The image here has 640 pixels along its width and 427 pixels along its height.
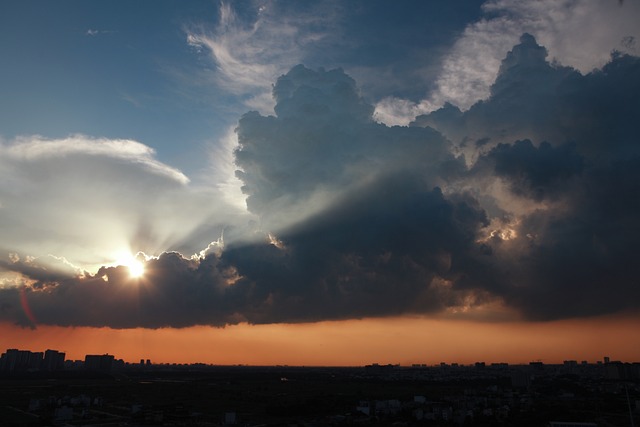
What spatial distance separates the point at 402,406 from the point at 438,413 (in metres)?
15.5

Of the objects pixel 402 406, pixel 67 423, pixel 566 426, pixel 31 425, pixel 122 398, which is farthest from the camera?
pixel 122 398

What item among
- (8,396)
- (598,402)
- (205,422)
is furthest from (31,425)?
(598,402)

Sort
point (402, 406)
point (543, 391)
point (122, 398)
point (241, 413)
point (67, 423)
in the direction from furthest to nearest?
point (543, 391) → point (122, 398) → point (402, 406) → point (241, 413) → point (67, 423)

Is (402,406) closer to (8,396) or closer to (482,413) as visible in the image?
(482,413)

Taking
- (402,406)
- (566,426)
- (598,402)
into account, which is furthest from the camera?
(598,402)

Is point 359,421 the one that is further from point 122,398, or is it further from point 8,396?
point 8,396

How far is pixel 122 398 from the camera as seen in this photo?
125m

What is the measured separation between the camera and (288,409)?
96750 millimetres

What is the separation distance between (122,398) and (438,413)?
8171cm

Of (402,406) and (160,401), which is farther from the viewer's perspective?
(160,401)

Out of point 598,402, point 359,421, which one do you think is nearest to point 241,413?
point 359,421

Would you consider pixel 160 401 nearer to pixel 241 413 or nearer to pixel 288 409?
pixel 241 413

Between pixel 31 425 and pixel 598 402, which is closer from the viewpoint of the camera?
pixel 31 425

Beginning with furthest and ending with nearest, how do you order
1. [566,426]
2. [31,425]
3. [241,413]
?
1. [241,413]
2. [31,425]
3. [566,426]
